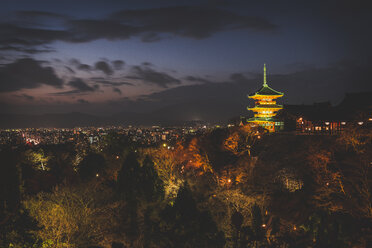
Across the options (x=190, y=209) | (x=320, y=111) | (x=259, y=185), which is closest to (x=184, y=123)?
(x=320, y=111)

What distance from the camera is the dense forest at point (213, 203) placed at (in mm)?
13156

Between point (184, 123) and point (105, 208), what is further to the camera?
point (184, 123)

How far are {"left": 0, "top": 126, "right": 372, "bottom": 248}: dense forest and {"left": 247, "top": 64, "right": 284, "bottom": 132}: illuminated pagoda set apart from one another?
14221mm

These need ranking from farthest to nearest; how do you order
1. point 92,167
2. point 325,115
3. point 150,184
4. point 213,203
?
point 325,115 < point 92,167 < point 150,184 < point 213,203

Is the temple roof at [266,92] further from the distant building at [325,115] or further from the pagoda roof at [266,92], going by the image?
the distant building at [325,115]

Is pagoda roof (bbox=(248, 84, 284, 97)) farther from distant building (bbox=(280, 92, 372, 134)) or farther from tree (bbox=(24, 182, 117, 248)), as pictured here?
tree (bbox=(24, 182, 117, 248))

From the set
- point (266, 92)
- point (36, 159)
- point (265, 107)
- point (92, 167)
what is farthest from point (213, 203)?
point (266, 92)

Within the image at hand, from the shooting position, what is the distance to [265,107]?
47.6 metres

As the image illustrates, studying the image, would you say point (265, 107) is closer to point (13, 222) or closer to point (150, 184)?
point (150, 184)

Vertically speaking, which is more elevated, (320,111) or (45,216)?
(320,111)

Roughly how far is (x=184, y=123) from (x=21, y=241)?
16302 centimetres

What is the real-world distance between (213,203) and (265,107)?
1297 inches

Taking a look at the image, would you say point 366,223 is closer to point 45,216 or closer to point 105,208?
point 105,208

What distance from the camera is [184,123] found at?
6895 inches
